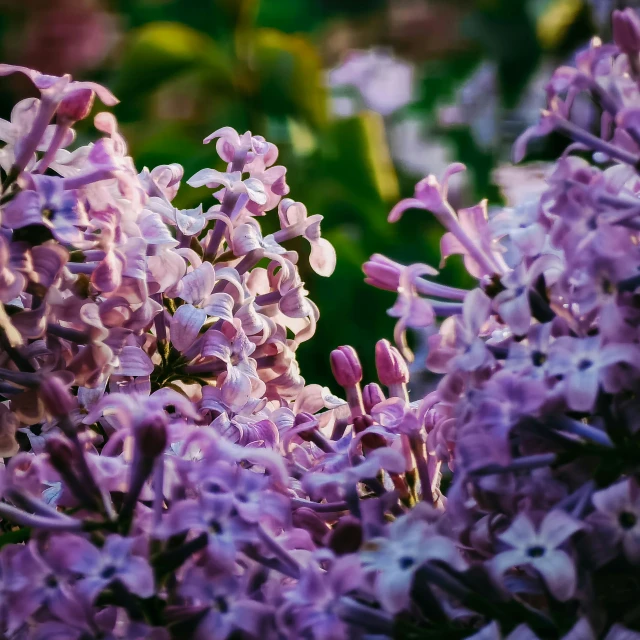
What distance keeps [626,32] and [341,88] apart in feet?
2.86

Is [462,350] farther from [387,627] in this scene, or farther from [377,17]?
[377,17]

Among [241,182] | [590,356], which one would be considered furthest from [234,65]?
[590,356]

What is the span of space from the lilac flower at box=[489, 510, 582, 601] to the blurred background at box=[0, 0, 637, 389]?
184mm

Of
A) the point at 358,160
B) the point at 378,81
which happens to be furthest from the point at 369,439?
the point at 378,81

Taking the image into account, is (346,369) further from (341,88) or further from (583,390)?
(341,88)

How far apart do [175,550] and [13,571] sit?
0.03 m

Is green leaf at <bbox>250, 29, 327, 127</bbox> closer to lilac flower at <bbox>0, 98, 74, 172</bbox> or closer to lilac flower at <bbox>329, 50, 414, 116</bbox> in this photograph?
lilac flower at <bbox>329, 50, 414, 116</bbox>

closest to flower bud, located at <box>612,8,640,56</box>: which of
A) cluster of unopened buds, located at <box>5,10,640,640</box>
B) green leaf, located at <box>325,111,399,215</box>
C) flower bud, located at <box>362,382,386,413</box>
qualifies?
cluster of unopened buds, located at <box>5,10,640,640</box>

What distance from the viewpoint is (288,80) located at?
28.7 inches

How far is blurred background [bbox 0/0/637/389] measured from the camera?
2.16 ft

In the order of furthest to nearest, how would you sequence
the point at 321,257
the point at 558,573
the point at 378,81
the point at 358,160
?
the point at 378,81, the point at 358,160, the point at 321,257, the point at 558,573

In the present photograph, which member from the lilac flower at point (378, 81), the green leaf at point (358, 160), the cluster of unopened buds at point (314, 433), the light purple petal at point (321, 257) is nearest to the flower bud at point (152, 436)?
the cluster of unopened buds at point (314, 433)

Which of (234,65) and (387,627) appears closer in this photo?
(387,627)

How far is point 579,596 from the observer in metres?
0.20
